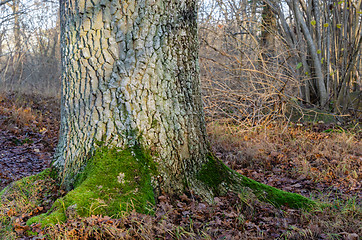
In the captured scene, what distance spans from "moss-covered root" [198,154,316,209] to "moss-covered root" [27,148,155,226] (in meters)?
0.70

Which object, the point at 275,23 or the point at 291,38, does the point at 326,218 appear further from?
the point at 275,23

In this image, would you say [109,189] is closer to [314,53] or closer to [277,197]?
[277,197]

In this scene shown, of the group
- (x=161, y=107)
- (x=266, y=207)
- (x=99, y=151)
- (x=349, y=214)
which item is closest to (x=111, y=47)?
(x=161, y=107)

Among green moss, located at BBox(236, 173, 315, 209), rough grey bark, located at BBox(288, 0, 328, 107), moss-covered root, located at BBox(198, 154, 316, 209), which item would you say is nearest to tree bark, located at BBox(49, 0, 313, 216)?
moss-covered root, located at BBox(198, 154, 316, 209)

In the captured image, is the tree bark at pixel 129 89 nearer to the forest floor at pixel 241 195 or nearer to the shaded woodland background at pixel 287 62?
the forest floor at pixel 241 195

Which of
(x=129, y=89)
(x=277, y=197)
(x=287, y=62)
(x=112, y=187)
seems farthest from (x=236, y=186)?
(x=287, y=62)

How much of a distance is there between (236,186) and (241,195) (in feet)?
0.54

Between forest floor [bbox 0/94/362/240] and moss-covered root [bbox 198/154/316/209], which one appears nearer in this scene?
forest floor [bbox 0/94/362/240]

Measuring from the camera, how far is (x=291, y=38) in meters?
8.48

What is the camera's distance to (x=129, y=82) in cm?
263

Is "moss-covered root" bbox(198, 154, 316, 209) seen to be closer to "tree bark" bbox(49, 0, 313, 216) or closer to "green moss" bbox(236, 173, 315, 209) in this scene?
"green moss" bbox(236, 173, 315, 209)

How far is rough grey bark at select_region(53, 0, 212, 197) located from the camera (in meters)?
2.62

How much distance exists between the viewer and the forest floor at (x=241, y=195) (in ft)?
7.35

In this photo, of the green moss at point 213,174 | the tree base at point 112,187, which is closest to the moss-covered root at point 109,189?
the tree base at point 112,187
